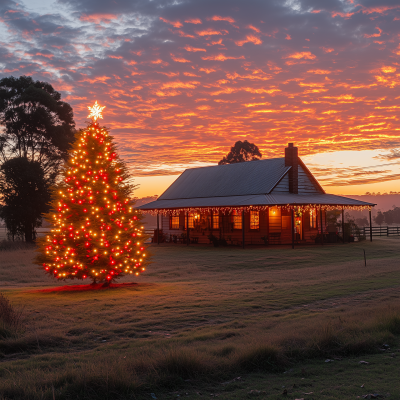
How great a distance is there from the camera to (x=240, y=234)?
32.9 metres

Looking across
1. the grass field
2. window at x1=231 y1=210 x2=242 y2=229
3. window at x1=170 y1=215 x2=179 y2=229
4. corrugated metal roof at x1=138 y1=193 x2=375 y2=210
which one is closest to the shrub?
the grass field

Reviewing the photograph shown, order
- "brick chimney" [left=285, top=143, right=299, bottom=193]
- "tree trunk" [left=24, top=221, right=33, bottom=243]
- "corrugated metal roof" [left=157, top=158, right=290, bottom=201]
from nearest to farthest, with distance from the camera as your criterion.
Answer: "brick chimney" [left=285, top=143, right=299, bottom=193]
"corrugated metal roof" [left=157, top=158, right=290, bottom=201]
"tree trunk" [left=24, top=221, right=33, bottom=243]

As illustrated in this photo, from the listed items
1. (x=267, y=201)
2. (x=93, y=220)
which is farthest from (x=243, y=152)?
(x=93, y=220)

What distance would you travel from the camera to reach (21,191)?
38.2 meters

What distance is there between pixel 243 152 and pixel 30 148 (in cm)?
3193

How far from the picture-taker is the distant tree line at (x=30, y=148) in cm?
3812

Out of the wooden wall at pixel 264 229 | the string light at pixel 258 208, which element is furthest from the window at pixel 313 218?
the string light at pixel 258 208

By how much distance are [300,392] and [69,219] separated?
10.3 metres

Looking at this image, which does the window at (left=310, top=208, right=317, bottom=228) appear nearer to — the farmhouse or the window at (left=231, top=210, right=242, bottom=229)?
the farmhouse

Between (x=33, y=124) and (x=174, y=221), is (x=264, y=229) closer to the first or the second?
(x=174, y=221)

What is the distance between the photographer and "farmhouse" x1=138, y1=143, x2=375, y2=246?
3091cm

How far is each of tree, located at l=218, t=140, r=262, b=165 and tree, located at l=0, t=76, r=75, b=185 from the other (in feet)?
89.3

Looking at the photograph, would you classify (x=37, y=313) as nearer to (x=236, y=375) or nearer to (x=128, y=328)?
(x=128, y=328)

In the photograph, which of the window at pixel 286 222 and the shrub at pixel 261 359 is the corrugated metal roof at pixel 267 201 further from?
the shrub at pixel 261 359
